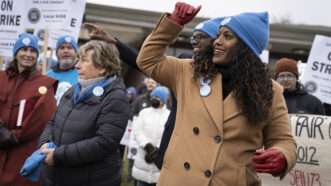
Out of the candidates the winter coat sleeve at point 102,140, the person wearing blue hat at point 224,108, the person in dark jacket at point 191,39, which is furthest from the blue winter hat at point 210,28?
the winter coat sleeve at point 102,140

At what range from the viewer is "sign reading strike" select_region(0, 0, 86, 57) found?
7051 millimetres

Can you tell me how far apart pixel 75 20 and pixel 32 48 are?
2251 mm

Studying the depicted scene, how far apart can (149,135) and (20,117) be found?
2778 mm

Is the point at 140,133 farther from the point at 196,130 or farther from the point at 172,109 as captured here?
the point at 196,130

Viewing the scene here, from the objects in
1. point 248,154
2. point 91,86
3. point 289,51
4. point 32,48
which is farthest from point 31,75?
point 289,51

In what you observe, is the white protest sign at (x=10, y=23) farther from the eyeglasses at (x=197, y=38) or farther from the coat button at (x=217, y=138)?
the coat button at (x=217, y=138)

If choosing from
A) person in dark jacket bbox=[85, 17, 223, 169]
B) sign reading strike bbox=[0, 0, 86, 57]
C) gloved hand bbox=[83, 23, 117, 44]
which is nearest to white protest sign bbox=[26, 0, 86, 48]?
sign reading strike bbox=[0, 0, 86, 57]

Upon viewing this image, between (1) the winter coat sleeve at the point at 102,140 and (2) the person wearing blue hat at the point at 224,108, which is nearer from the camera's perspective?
(2) the person wearing blue hat at the point at 224,108

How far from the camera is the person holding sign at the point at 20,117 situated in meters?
4.49

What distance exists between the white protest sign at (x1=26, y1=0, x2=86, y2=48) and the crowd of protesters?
143cm

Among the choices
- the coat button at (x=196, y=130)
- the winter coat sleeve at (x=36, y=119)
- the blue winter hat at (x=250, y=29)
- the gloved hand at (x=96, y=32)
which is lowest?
the winter coat sleeve at (x=36, y=119)

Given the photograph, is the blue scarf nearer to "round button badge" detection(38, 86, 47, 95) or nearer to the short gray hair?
the short gray hair

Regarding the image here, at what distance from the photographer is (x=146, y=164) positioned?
22.9 feet

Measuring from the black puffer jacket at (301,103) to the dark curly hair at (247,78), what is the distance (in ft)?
9.71
